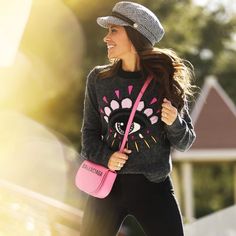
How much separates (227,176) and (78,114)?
276 inches

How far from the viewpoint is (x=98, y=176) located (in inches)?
100

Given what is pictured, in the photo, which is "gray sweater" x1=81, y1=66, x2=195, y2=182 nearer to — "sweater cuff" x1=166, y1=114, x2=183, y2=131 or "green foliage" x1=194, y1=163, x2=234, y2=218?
"sweater cuff" x1=166, y1=114, x2=183, y2=131

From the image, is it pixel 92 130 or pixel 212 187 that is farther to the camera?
pixel 212 187

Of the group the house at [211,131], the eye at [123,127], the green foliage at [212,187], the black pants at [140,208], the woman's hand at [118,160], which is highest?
the eye at [123,127]

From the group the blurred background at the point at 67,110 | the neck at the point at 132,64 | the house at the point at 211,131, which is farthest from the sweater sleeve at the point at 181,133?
the house at the point at 211,131

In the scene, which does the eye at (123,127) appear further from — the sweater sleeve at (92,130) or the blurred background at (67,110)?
the blurred background at (67,110)

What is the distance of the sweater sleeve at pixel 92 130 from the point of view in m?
2.56

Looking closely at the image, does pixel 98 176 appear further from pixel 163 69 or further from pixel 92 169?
pixel 163 69

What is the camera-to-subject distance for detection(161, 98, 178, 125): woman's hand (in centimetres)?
241

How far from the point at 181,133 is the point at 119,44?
0.40m

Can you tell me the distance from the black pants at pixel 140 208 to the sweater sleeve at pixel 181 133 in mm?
145

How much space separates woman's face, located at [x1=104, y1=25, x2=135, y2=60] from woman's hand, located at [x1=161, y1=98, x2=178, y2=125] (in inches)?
10.0

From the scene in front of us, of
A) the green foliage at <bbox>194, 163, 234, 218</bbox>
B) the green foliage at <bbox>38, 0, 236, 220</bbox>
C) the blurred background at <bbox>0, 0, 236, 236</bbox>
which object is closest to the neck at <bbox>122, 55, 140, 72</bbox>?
the blurred background at <bbox>0, 0, 236, 236</bbox>

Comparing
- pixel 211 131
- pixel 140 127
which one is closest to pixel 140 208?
pixel 140 127
